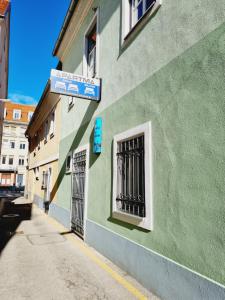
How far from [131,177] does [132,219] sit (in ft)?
2.62

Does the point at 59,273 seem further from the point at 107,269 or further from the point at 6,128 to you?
the point at 6,128

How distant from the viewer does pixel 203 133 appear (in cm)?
298

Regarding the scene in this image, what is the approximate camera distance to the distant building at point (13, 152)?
4478 cm

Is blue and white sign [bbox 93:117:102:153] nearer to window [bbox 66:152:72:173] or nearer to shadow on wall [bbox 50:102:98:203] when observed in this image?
shadow on wall [bbox 50:102:98:203]

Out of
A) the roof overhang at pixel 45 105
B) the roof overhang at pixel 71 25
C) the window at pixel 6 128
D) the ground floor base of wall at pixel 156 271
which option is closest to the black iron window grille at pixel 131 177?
the ground floor base of wall at pixel 156 271

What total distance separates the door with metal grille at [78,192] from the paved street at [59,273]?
644 millimetres

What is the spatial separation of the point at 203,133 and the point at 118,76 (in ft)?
9.86

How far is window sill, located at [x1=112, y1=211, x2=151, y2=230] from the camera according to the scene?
3894 millimetres

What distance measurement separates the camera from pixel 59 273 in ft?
14.4

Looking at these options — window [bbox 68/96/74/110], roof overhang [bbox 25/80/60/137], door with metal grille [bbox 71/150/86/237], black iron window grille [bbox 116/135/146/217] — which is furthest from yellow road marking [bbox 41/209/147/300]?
roof overhang [bbox 25/80/60/137]

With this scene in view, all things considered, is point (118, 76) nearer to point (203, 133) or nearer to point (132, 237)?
point (203, 133)

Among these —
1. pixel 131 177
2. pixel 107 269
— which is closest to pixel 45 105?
pixel 131 177

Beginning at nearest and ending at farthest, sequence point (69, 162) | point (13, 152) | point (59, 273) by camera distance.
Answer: point (59, 273) < point (69, 162) < point (13, 152)

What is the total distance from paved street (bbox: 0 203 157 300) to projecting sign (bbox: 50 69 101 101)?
3750 mm
